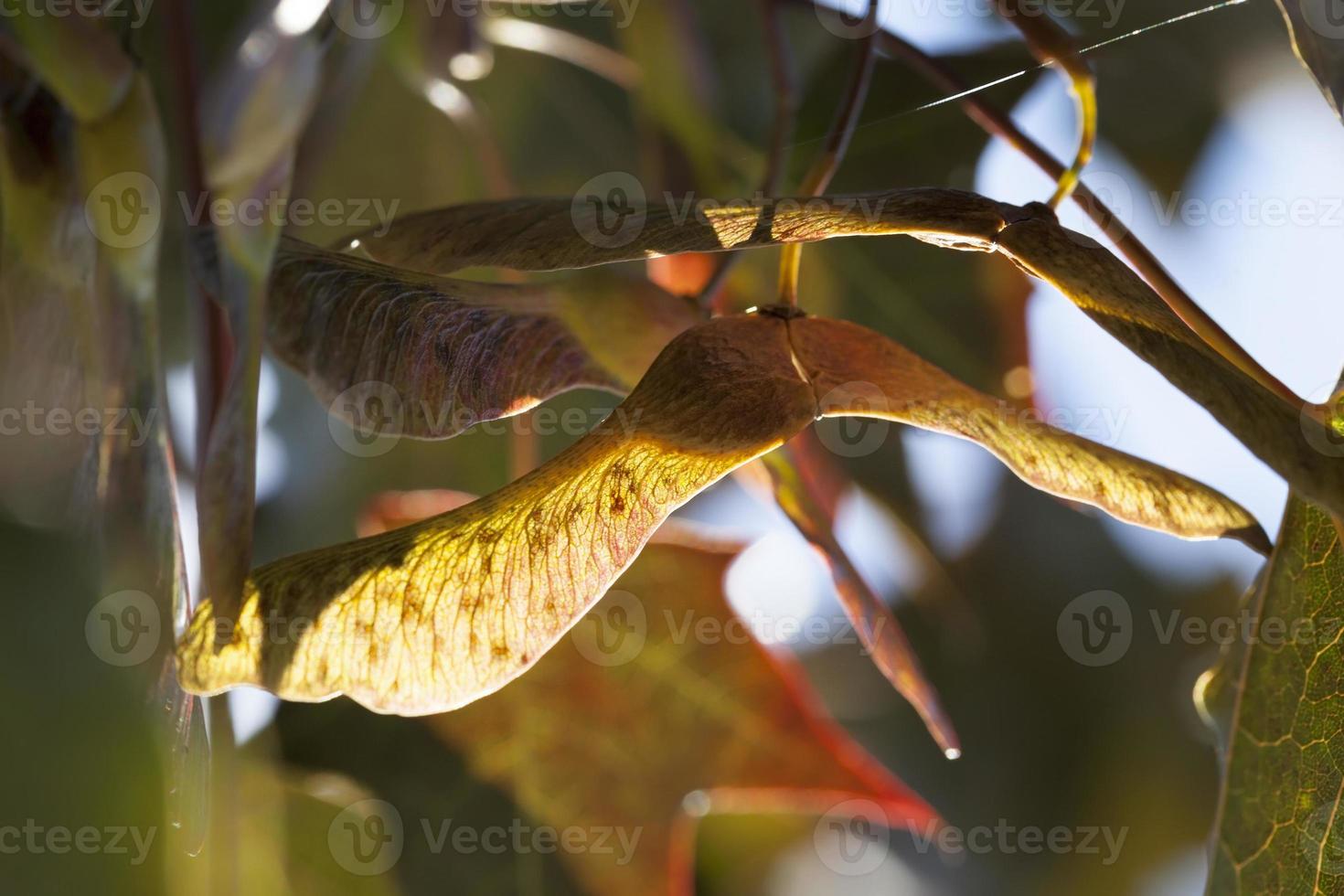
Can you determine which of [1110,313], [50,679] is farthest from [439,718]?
[1110,313]

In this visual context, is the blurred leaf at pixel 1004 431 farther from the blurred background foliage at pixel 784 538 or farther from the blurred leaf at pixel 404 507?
the blurred leaf at pixel 404 507

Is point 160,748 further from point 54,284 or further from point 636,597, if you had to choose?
point 636,597

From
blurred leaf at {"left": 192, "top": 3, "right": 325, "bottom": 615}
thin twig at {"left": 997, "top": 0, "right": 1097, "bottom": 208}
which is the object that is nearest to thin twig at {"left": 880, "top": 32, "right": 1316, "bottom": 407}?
thin twig at {"left": 997, "top": 0, "right": 1097, "bottom": 208}

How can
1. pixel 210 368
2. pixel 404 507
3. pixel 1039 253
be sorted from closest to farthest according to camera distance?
pixel 1039 253, pixel 210 368, pixel 404 507

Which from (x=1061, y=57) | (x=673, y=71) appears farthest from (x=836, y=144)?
(x=673, y=71)

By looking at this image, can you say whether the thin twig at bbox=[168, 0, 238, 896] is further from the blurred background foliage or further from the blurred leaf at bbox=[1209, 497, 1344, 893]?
the blurred leaf at bbox=[1209, 497, 1344, 893]

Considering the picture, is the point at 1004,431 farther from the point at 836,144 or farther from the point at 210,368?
the point at 210,368
